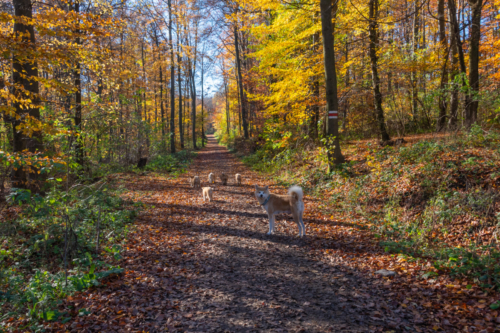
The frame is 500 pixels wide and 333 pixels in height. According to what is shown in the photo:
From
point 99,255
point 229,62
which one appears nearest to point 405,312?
point 99,255

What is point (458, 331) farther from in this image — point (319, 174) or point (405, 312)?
point (319, 174)

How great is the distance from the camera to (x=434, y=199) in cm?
620

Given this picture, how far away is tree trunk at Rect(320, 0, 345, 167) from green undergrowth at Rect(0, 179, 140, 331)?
772 cm

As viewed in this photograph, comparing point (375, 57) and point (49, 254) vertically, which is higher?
point (375, 57)

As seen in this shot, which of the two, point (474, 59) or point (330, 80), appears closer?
point (474, 59)

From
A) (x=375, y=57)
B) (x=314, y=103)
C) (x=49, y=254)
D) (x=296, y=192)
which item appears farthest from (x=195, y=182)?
(x=375, y=57)

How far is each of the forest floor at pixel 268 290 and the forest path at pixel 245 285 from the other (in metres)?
0.01

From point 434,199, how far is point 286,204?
3.51m

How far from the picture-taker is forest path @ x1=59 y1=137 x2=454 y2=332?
3.34 m

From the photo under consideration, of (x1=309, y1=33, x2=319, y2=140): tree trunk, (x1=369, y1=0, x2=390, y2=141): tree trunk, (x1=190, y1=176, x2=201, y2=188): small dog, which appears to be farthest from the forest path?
(x1=309, y1=33, x2=319, y2=140): tree trunk

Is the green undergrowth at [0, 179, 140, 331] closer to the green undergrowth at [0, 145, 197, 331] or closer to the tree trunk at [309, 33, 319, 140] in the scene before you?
the green undergrowth at [0, 145, 197, 331]

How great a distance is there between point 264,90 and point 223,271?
18400 mm

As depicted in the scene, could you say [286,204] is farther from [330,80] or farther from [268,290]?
[330,80]

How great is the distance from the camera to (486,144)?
7.36 metres
